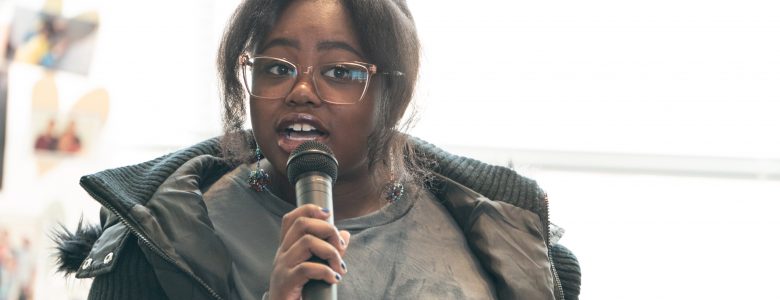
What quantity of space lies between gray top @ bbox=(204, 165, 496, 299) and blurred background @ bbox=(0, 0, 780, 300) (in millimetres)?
1288

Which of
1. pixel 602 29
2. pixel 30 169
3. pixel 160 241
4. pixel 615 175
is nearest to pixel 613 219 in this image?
pixel 615 175

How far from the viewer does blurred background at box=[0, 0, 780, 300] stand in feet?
9.09

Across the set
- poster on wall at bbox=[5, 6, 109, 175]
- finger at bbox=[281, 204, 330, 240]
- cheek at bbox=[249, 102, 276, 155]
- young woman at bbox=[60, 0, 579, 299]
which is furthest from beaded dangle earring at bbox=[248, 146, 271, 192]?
poster on wall at bbox=[5, 6, 109, 175]

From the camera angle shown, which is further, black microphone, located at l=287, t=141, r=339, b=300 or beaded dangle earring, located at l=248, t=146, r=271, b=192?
beaded dangle earring, located at l=248, t=146, r=271, b=192

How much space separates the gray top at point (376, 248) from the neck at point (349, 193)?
2 cm

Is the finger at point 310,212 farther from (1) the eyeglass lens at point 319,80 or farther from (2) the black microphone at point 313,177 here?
(1) the eyeglass lens at point 319,80

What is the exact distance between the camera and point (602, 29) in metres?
2.87

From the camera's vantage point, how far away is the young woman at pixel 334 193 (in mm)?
1360

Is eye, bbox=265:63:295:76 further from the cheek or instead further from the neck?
the neck

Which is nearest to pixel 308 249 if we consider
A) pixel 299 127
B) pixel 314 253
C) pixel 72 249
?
pixel 314 253

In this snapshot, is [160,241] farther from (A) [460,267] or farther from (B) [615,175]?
(B) [615,175]

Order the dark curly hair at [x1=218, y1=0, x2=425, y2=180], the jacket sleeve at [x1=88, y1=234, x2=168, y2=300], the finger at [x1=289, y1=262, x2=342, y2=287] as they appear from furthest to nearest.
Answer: the dark curly hair at [x1=218, y1=0, x2=425, y2=180]
the jacket sleeve at [x1=88, y1=234, x2=168, y2=300]
the finger at [x1=289, y1=262, x2=342, y2=287]

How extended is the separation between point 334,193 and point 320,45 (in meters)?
0.22

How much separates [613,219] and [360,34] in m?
1.53
